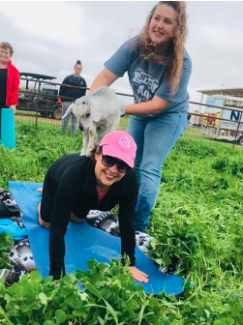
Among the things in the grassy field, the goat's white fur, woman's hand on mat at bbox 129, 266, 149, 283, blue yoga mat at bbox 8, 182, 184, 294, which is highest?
the goat's white fur

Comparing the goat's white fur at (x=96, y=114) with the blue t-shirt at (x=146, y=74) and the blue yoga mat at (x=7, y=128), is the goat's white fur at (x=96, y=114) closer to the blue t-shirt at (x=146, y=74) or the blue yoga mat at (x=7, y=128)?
the blue t-shirt at (x=146, y=74)

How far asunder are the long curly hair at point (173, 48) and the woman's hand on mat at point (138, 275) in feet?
4.45

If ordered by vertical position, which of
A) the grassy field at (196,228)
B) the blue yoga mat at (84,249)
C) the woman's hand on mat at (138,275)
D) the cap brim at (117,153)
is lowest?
the blue yoga mat at (84,249)

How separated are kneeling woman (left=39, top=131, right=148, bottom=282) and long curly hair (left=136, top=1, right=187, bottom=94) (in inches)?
34.6

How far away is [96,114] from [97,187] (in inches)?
18.3

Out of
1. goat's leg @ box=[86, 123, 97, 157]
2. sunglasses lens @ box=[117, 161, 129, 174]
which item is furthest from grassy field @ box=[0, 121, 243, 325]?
goat's leg @ box=[86, 123, 97, 157]

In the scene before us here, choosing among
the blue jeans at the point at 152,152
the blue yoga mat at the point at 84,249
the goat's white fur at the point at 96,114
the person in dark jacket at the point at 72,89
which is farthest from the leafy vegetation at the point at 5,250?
the person in dark jacket at the point at 72,89

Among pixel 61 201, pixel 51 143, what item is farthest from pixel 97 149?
pixel 51 143

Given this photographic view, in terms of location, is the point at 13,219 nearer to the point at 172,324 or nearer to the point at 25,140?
the point at 172,324

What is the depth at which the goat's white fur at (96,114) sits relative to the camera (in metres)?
2.11

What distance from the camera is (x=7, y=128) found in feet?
17.2

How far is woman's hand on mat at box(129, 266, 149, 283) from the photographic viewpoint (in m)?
2.22

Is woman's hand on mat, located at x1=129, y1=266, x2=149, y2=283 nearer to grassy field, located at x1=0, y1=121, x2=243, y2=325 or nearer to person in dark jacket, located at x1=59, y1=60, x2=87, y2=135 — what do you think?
grassy field, located at x1=0, y1=121, x2=243, y2=325

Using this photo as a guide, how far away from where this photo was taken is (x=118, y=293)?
4.60 ft
